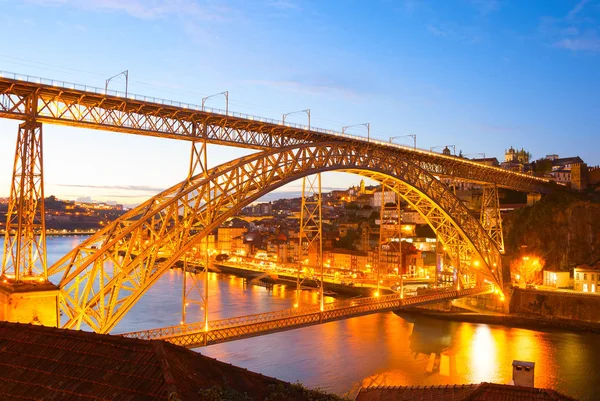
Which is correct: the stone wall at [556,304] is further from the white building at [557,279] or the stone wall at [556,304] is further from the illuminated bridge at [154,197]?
the illuminated bridge at [154,197]

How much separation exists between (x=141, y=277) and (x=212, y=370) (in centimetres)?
750

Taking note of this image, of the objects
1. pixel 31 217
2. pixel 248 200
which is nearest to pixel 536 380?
pixel 248 200

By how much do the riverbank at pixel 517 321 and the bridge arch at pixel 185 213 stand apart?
6087 mm

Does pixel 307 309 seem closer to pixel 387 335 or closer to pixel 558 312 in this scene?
pixel 387 335

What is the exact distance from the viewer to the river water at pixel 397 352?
60.2 feet

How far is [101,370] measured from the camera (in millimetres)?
6137

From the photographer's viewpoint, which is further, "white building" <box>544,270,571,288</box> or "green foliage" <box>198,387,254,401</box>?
"white building" <box>544,270,571,288</box>

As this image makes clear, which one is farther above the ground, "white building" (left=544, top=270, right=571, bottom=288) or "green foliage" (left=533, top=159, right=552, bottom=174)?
"green foliage" (left=533, top=159, right=552, bottom=174)

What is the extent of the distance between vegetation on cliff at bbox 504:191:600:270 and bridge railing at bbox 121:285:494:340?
637cm

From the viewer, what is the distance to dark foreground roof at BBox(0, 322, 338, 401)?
5.77 m

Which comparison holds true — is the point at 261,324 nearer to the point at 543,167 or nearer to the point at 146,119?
the point at 146,119

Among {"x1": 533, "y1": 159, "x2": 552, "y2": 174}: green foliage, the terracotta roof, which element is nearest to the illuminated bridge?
the terracotta roof

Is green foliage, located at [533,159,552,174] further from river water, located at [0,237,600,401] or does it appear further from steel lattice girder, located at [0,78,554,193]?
steel lattice girder, located at [0,78,554,193]

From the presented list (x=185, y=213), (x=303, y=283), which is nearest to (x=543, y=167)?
(x=303, y=283)
